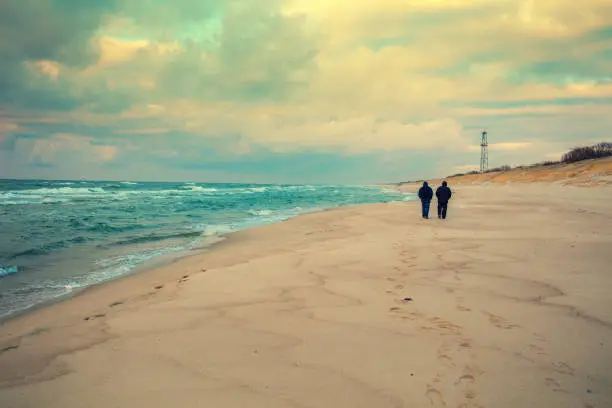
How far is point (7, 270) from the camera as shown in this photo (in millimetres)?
9719

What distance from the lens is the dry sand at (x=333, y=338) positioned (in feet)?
10.6

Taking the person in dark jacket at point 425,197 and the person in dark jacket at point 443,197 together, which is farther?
the person in dark jacket at point 425,197

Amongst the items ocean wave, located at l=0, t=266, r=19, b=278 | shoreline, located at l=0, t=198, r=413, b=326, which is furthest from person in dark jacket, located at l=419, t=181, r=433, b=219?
ocean wave, located at l=0, t=266, r=19, b=278

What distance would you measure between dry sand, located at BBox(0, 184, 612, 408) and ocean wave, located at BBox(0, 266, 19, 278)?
346cm

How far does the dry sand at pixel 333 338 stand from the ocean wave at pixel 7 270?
11.4 ft

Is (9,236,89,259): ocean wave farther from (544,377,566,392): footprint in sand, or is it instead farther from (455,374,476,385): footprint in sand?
(544,377,566,392): footprint in sand

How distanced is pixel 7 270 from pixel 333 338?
9.61 metres

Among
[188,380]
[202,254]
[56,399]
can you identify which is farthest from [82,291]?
[188,380]

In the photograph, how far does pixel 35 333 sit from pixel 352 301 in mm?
4421

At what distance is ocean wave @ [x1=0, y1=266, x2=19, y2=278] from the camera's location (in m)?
9.43

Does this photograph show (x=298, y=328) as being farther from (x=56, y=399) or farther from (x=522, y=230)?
(x=522, y=230)

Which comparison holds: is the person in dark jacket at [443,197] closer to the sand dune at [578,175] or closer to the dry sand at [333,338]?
the dry sand at [333,338]

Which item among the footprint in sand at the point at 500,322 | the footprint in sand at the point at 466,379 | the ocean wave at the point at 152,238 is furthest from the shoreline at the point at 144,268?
the footprint in sand at the point at 500,322

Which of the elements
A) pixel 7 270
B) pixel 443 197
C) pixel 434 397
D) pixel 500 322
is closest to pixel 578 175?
pixel 443 197
